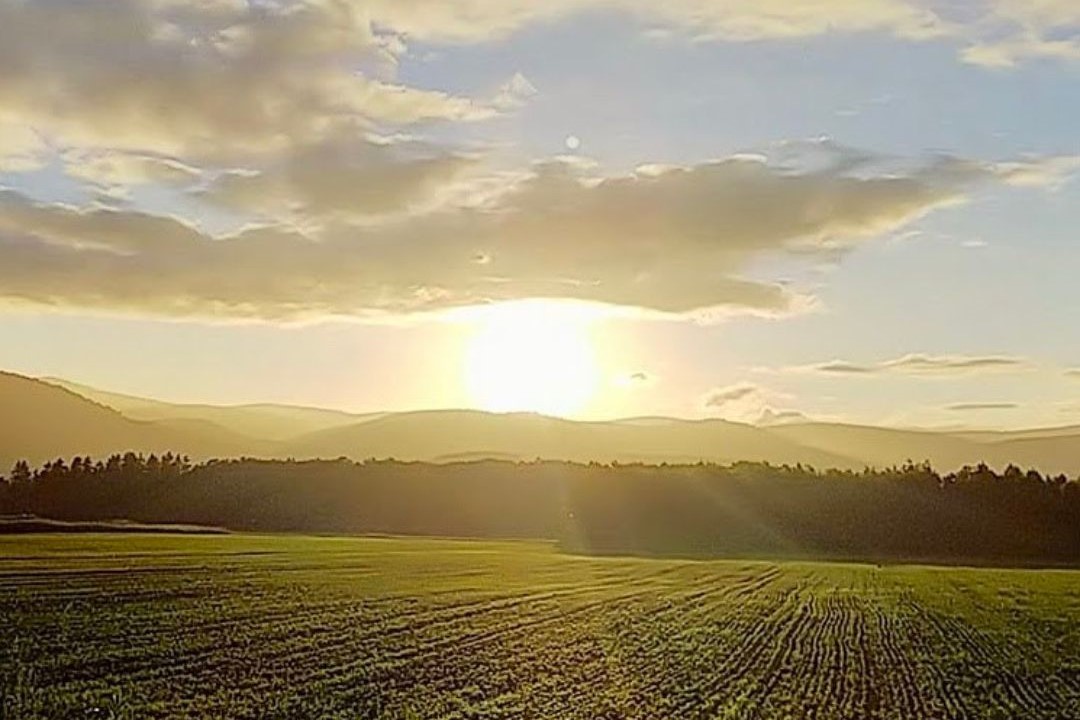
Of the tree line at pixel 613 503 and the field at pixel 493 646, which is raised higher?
the tree line at pixel 613 503

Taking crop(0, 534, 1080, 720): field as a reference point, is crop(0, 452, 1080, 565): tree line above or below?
above

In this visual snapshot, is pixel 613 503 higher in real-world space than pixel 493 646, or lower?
higher

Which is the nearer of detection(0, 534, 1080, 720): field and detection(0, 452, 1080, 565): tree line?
detection(0, 534, 1080, 720): field

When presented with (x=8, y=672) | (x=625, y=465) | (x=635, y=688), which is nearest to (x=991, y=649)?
(x=635, y=688)

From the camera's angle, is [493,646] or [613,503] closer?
[493,646]

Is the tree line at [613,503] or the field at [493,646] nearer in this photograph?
the field at [493,646]
